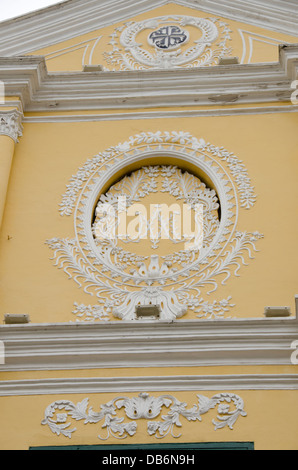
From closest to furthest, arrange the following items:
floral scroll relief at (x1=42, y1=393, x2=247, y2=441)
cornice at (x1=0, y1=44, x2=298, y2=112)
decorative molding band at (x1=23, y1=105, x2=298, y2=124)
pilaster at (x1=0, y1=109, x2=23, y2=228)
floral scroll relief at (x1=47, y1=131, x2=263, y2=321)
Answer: floral scroll relief at (x1=42, y1=393, x2=247, y2=441)
floral scroll relief at (x1=47, y1=131, x2=263, y2=321)
pilaster at (x1=0, y1=109, x2=23, y2=228)
decorative molding band at (x1=23, y1=105, x2=298, y2=124)
cornice at (x1=0, y1=44, x2=298, y2=112)

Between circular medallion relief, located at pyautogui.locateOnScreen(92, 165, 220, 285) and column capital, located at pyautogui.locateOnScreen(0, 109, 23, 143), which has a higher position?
column capital, located at pyautogui.locateOnScreen(0, 109, 23, 143)

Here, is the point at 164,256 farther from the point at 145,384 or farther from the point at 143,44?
the point at 143,44

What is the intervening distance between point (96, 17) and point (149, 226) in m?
3.52

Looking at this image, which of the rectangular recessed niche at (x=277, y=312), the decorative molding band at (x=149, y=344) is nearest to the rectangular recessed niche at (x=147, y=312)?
the decorative molding band at (x=149, y=344)

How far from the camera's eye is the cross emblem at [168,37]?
1100 cm

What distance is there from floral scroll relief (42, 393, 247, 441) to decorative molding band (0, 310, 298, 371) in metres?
0.36

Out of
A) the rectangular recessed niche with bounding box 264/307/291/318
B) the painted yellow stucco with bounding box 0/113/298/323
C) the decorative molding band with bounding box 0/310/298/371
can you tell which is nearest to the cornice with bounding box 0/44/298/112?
the painted yellow stucco with bounding box 0/113/298/323

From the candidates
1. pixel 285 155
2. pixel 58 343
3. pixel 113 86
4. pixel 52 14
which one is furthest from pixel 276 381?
pixel 52 14

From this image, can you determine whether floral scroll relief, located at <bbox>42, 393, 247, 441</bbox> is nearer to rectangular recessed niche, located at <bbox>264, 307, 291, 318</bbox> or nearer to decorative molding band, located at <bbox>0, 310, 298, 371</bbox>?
decorative molding band, located at <bbox>0, 310, 298, 371</bbox>

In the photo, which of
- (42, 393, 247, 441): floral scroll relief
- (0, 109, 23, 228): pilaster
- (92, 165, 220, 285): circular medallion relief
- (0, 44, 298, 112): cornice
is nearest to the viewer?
(42, 393, 247, 441): floral scroll relief

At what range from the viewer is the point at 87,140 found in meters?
9.87

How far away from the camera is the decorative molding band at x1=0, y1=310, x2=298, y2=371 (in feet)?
25.3

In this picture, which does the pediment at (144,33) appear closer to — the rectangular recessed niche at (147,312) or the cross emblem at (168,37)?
the cross emblem at (168,37)

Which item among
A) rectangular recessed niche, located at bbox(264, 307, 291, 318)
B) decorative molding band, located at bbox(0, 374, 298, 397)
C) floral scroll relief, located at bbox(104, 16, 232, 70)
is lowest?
decorative molding band, located at bbox(0, 374, 298, 397)
